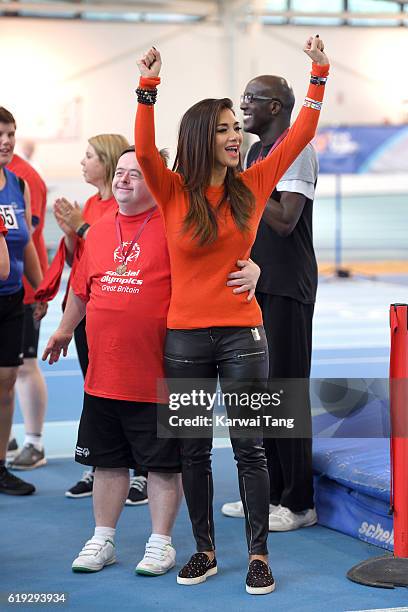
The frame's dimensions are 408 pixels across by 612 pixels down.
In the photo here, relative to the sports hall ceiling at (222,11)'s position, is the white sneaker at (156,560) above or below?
below

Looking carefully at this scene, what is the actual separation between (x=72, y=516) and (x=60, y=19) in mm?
16967

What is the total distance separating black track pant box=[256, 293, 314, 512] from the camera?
13.8 feet

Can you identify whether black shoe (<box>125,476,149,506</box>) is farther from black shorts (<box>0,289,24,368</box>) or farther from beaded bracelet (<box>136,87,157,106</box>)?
beaded bracelet (<box>136,87,157,106</box>)

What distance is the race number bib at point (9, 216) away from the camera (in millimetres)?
4691

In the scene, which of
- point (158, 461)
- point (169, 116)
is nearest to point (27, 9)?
point (169, 116)

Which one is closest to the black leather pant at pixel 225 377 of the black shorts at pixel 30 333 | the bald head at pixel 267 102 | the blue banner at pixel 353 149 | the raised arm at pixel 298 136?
the raised arm at pixel 298 136

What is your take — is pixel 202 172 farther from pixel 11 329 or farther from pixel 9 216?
pixel 11 329

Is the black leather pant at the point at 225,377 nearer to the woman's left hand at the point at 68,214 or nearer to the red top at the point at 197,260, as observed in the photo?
the red top at the point at 197,260

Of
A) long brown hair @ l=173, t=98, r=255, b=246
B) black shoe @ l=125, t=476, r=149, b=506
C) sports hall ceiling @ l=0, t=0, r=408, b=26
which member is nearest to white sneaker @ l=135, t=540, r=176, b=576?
black shoe @ l=125, t=476, r=149, b=506

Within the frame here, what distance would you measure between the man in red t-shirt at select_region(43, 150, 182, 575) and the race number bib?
3.28 ft

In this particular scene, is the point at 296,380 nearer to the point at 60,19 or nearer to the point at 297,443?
the point at 297,443

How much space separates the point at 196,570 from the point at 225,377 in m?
0.72

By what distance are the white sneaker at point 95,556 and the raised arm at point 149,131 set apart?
1333 millimetres

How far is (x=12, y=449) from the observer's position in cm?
574
